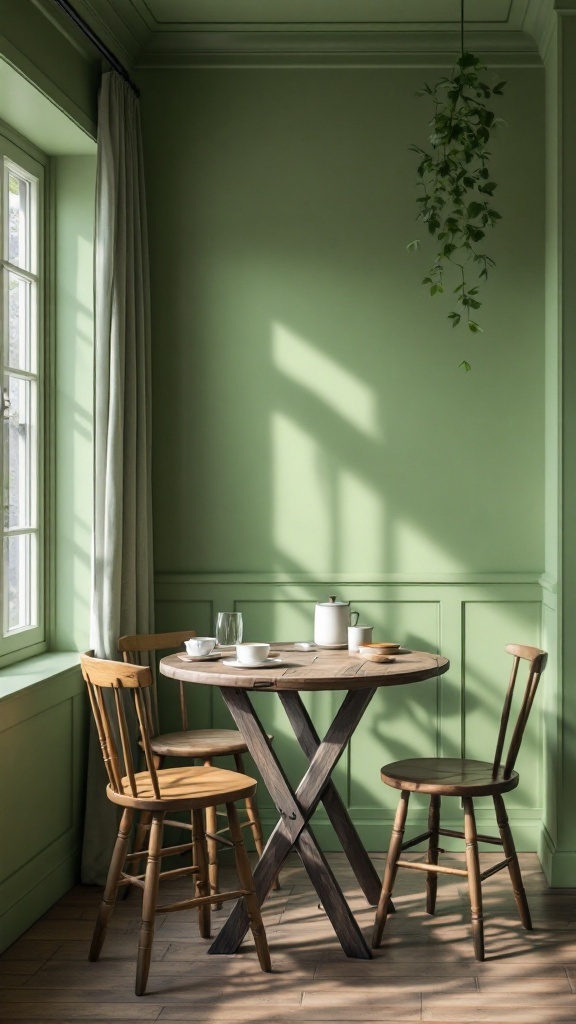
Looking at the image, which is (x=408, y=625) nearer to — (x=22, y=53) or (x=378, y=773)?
(x=378, y=773)

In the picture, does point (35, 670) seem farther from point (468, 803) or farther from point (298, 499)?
point (468, 803)

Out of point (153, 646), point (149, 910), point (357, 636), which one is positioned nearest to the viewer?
point (149, 910)

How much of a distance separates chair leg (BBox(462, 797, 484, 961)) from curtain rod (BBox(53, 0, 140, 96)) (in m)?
2.94

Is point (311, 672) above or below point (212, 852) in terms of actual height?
above

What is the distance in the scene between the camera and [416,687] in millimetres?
4160

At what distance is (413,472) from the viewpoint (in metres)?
4.18

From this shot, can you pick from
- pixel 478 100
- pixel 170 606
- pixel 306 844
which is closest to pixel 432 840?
pixel 306 844

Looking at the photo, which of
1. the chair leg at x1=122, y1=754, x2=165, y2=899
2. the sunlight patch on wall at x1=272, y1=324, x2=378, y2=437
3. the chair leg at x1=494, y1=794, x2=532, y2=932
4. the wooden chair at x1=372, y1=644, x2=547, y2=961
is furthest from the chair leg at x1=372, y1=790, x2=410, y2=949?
the sunlight patch on wall at x1=272, y1=324, x2=378, y2=437

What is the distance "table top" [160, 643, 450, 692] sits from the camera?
292cm

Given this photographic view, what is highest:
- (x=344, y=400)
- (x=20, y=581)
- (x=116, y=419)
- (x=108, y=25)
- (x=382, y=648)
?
(x=108, y=25)

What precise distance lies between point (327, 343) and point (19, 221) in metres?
1.29

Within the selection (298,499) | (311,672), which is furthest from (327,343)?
(311,672)

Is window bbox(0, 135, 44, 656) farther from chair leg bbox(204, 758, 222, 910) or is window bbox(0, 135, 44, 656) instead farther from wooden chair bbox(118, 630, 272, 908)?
chair leg bbox(204, 758, 222, 910)

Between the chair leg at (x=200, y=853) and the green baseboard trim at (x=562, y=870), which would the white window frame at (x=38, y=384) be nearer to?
the chair leg at (x=200, y=853)
